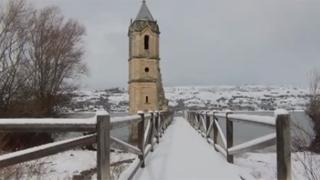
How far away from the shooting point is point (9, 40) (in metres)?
33.1

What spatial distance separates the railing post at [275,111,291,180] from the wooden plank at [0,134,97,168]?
202cm

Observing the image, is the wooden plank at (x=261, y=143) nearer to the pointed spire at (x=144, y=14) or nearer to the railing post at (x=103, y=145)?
the railing post at (x=103, y=145)

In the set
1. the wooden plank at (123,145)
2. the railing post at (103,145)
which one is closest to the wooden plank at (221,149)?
the wooden plank at (123,145)

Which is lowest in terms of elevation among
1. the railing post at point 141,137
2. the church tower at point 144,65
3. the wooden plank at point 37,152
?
the railing post at point 141,137

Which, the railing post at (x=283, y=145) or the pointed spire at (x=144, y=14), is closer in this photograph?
the railing post at (x=283, y=145)

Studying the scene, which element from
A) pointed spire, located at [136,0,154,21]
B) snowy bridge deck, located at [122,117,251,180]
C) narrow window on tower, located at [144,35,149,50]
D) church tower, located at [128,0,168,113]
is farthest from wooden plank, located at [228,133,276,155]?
pointed spire, located at [136,0,154,21]

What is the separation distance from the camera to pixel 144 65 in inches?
2517

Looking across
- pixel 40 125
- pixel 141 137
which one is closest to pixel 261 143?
pixel 40 125

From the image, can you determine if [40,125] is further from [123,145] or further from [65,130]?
[123,145]

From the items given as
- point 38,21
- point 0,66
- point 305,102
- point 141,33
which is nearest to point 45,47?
point 38,21

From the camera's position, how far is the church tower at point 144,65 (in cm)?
6283

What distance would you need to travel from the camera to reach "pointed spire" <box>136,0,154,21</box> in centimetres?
6500

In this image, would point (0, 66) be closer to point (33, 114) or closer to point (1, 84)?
point (1, 84)

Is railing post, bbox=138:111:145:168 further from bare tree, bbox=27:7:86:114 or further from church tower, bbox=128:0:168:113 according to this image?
church tower, bbox=128:0:168:113
